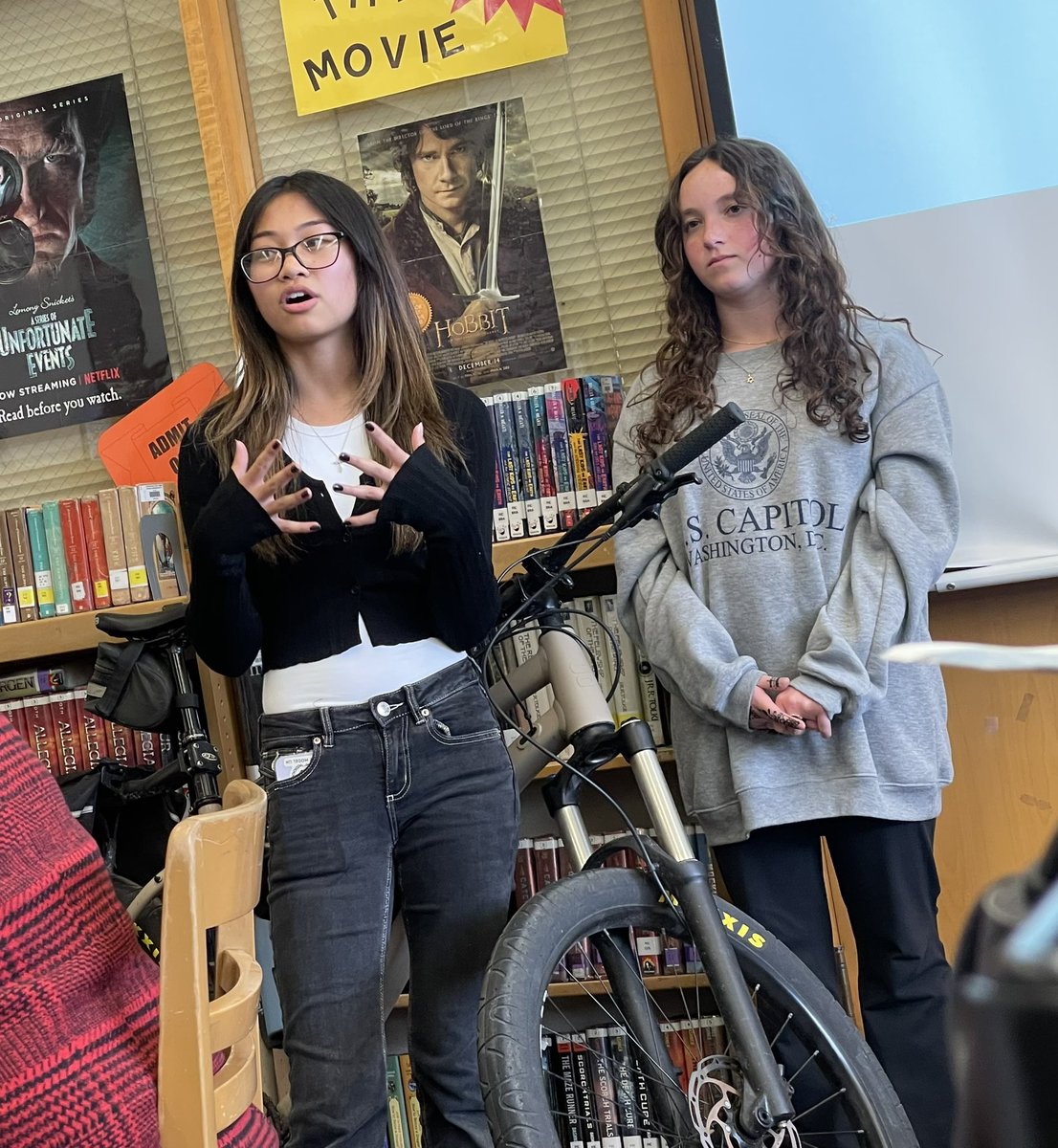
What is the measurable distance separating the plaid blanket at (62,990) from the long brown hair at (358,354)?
770 mm

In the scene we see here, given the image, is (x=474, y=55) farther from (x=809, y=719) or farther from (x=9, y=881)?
(x=9, y=881)

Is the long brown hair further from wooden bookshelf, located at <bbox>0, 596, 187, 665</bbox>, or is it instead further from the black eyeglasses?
wooden bookshelf, located at <bbox>0, 596, 187, 665</bbox>

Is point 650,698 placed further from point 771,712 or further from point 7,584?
point 7,584

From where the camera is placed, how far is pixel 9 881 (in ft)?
2.37

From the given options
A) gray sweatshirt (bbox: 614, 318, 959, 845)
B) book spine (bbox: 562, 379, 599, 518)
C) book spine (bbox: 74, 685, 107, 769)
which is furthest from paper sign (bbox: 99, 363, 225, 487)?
gray sweatshirt (bbox: 614, 318, 959, 845)

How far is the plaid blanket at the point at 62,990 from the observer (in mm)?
700

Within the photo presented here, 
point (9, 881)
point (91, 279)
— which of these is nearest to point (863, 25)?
point (91, 279)

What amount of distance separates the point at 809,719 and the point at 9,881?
1.09 m

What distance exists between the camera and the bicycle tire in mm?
1175

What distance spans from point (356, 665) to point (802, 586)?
648 mm

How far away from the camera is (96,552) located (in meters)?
2.29

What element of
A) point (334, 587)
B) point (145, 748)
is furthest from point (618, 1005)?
point (145, 748)

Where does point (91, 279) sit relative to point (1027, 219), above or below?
above

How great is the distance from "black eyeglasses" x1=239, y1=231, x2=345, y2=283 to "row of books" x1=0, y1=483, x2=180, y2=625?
890 millimetres
